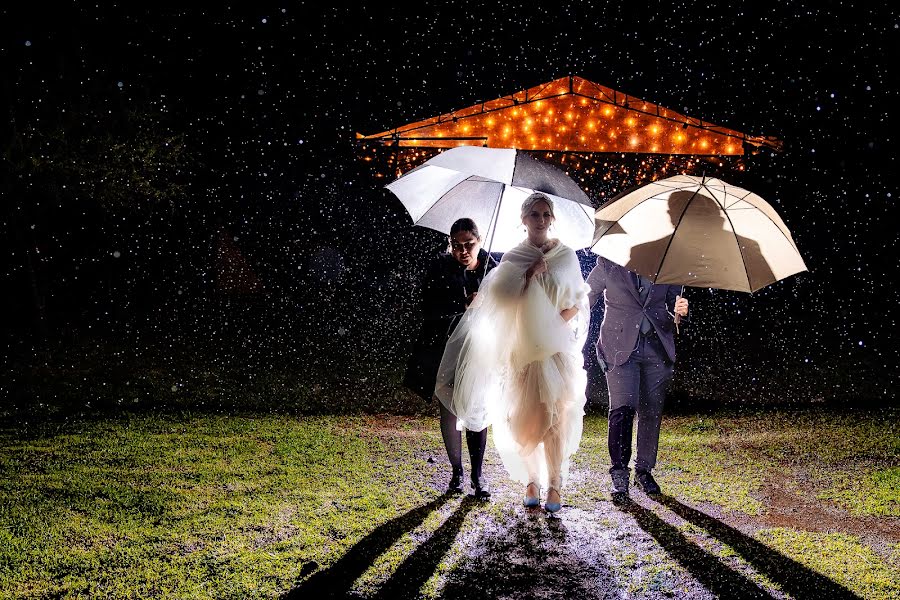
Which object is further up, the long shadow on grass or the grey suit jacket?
the grey suit jacket

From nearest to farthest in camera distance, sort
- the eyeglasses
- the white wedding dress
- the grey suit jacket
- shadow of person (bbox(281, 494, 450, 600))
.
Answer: shadow of person (bbox(281, 494, 450, 600))
the white wedding dress
the eyeglasses
the grey suit jacket

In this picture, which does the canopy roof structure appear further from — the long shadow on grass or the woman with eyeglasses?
the long shadow on grass

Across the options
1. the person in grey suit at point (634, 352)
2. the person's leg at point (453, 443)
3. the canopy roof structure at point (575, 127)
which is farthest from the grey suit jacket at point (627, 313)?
the canopy roof structure at point (575, 127)

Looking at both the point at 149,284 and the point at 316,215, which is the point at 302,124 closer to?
the point at 316,215

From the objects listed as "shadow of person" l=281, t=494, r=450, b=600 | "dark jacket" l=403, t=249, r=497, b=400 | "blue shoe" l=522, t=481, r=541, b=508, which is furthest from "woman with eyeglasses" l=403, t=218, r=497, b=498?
"shadow of person" l=281, t=494, r=450, b=600

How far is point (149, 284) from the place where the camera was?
54.2 ft

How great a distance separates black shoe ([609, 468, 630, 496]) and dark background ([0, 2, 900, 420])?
3390 millimetres

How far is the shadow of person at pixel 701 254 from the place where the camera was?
4152 millimetres

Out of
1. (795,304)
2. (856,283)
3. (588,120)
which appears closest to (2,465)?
(588,120)

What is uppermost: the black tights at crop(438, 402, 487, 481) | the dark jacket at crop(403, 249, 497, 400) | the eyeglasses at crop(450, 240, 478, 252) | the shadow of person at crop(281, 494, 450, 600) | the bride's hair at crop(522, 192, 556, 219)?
the bride's hair at crop(522, 192, 556, 219)

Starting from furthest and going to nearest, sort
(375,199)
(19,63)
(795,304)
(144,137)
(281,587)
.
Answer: (375,199)
(795,304)
(144,137)
(19,63)
(281,587)

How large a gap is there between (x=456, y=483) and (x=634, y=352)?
62.5 inches

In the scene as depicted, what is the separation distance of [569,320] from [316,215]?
43.5 feet

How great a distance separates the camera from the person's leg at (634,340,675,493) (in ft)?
15.0
